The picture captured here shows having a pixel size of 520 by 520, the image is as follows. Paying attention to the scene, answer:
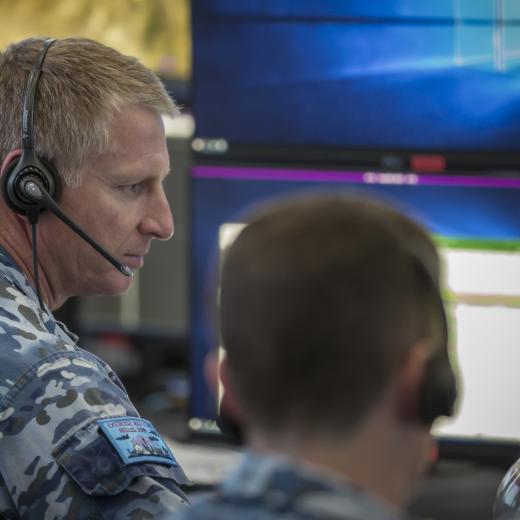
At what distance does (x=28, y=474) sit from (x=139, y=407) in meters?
1.72

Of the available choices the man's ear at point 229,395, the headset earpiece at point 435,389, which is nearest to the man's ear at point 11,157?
the man's ear at point 229,395

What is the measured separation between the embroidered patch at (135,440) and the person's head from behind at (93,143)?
0.26 meters

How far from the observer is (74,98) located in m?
1.29

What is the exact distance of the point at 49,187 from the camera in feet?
4.25

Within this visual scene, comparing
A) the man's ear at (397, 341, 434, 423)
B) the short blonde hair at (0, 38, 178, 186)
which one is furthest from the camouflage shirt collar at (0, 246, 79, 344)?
the man's ear at (397, 341, 434, 423)

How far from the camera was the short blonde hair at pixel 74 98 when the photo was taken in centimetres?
129

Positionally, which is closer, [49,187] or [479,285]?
[49,187]

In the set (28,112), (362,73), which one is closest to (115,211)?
(28,112)

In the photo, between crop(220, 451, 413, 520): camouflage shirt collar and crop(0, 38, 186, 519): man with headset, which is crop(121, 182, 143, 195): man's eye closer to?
crop(0, 38, 186, 519): man with headset

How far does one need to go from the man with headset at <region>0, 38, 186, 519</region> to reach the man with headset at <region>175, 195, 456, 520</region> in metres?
0.36

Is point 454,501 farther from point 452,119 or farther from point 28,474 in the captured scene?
point 28,474

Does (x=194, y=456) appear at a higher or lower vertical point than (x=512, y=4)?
lower

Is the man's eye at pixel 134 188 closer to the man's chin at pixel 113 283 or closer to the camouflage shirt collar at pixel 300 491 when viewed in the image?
the man's chin at pixel 113 283

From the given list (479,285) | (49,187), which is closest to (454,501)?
(479,285)
